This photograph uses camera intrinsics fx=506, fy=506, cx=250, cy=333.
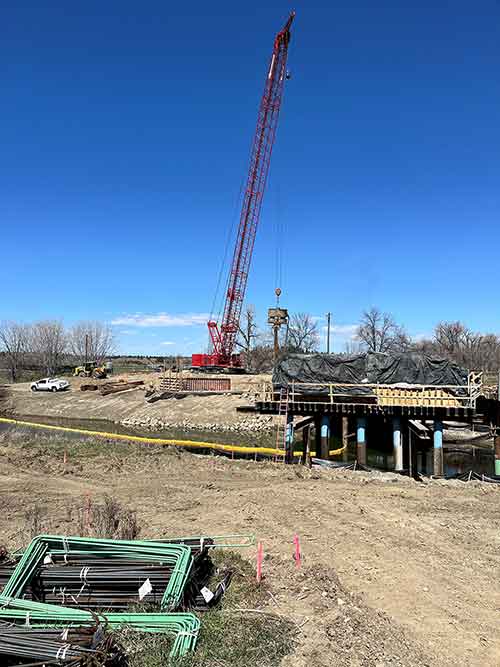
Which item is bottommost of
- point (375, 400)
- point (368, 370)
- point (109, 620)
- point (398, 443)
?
point (109, 620)

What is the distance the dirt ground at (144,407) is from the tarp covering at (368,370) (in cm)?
925

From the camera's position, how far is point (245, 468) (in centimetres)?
1994

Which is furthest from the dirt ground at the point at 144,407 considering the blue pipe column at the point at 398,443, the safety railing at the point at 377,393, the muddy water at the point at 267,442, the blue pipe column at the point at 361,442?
the blue pipe column at the point at 398,443

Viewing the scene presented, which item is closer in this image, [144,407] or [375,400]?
[375,400]

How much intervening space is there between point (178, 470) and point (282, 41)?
45.3m

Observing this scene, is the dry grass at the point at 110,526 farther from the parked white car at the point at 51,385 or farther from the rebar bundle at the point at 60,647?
the parked white car at the point at 51,385

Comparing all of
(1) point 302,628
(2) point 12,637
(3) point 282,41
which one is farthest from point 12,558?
(3) point 282,41

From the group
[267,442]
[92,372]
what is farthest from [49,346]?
[267,442]

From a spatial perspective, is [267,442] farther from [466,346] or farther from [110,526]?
[466,346]

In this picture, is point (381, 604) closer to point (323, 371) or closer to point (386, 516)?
point (386, 516)

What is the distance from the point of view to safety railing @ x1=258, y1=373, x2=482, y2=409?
842 inches

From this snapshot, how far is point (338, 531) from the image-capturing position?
1119 cm

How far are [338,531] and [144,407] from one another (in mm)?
32704

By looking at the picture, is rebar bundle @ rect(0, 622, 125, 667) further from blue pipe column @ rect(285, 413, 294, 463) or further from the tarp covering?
the tarp covering
